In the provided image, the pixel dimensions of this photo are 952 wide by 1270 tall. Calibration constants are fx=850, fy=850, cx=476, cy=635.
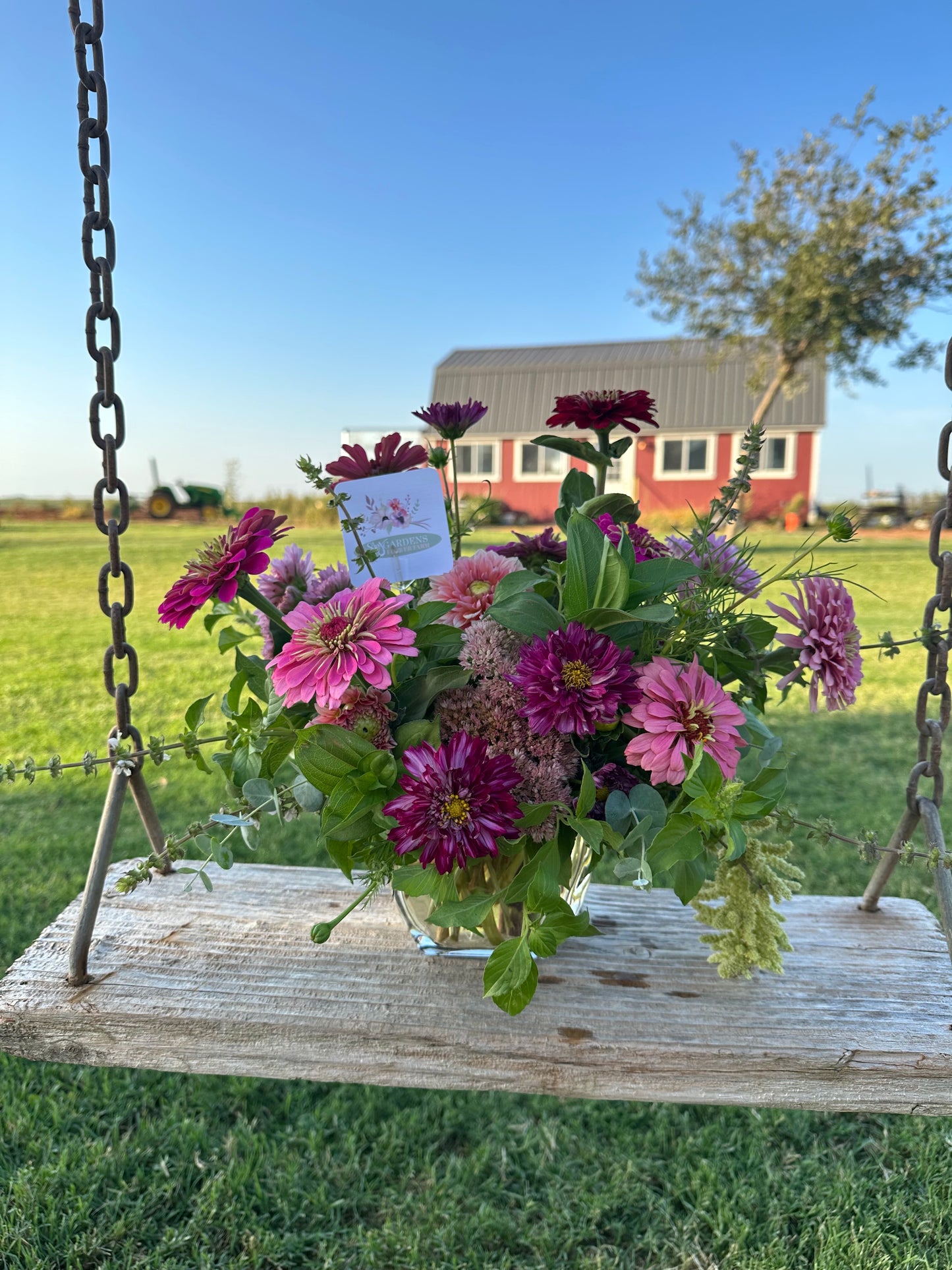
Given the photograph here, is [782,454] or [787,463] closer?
[787,463]

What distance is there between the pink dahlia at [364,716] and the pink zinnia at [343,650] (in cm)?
3

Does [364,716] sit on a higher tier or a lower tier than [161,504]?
lower

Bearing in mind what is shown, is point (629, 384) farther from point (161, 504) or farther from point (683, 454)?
point (161, 504)

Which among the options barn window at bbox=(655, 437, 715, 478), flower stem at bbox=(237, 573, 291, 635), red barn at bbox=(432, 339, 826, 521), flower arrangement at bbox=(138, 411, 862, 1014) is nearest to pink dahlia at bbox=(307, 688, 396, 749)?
flower arrangement at bbox=(138, 411, 862, 1014)

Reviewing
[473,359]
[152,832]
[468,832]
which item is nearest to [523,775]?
[468,832]

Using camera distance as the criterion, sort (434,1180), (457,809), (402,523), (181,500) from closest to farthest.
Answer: (457,809), (402,523), (434,1180), (181,500)

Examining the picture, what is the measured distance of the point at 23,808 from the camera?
318 cm

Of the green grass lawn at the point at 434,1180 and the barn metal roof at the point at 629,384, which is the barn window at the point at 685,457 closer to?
the barn metal roof at the point at 629,384

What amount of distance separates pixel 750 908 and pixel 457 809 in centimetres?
48

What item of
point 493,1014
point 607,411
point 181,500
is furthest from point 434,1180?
point 181,500

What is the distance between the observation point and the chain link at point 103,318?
1.01 meters

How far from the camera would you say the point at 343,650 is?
2.44 feet

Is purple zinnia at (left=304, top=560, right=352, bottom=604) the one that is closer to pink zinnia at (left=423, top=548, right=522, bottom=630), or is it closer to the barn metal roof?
pink zinnia at (left=423, top=548, right=522, bottom=630)

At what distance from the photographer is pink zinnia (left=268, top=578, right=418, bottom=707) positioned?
0.73 meters
